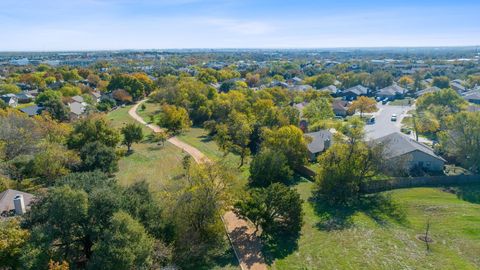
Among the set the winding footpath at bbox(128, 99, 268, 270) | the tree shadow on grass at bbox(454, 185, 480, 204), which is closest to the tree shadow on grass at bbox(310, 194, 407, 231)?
the winding footpath at bbox(128, 99, 268, 270)

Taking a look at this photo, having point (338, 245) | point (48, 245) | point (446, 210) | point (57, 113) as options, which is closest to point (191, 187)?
point (48, 245)

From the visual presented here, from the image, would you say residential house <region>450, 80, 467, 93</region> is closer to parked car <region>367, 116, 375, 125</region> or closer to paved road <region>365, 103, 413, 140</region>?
paved road <region>365, 103, 413, 140</region>

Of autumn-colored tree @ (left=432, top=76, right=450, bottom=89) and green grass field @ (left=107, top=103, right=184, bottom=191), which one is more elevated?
autumn-colored tree @ (left=432, top=76, right=450, bottom=89)

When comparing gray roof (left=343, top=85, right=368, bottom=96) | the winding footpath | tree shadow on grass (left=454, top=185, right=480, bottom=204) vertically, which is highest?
gray roof (left=343, top=85, right=368, bottom=96)

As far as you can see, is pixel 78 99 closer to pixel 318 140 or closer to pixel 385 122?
pixel 318 140

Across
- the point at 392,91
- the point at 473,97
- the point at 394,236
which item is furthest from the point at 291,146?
the point at 392,91

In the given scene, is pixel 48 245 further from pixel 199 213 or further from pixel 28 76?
pixel 28 76

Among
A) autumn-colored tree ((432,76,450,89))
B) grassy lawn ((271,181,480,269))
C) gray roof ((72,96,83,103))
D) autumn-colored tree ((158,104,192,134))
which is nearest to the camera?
grassy lawn ((271,181,480,269))
